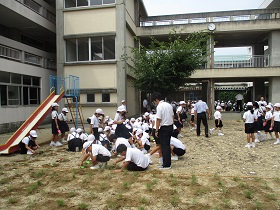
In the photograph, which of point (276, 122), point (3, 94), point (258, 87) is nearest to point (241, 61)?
point (258, 87)

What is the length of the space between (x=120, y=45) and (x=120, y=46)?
0.20 ft

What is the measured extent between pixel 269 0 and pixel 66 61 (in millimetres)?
16772

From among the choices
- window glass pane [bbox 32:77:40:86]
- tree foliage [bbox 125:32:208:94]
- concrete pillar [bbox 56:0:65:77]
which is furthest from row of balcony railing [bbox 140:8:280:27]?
window glass pane [bbox 32:77:40:86]

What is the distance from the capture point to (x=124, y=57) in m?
16.1

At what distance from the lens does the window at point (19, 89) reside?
1385 cm

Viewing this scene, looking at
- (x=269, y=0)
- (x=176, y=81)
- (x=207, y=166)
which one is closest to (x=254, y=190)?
(x=207, y=166)

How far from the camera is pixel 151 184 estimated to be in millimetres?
5133

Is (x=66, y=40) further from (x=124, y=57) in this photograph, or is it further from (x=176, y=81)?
(x=176, y=81)

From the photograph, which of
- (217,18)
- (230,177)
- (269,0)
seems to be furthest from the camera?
(269,0)

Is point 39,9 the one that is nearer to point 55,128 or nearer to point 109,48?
point 109,48

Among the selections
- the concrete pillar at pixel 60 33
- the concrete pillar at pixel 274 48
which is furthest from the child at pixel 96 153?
the concrete pillar at pixel 274 48

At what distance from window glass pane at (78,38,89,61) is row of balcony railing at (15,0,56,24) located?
301 cm

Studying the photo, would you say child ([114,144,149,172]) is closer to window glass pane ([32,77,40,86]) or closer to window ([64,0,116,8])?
window glass pane ([32,77,40,86])

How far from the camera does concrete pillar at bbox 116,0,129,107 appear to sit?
1619 cm
